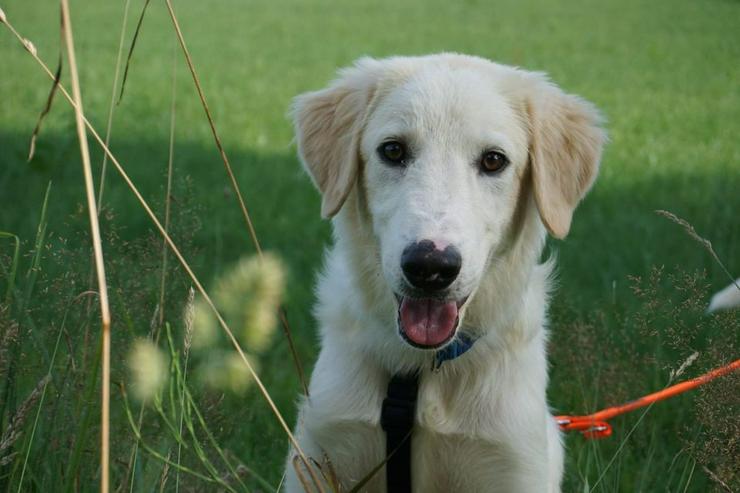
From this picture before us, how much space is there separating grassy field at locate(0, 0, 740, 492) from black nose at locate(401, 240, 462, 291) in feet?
1.72

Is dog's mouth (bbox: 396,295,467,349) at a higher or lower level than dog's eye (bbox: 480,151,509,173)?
lower

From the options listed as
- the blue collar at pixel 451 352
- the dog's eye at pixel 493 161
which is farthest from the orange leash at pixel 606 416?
the dog's eye at pixel 493 161

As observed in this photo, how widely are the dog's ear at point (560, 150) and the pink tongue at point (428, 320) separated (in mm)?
489

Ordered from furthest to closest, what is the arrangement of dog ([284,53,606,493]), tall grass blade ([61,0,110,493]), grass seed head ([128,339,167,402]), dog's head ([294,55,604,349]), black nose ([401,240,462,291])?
dog ([284,53,606,493]) < dog's head ([294,55,604,349]) < black nose ([401,240,462,291]) < grass seed head ([128,339,167,402]) < tall grass blade ([61,0,110,493])

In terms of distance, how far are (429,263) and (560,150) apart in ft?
2.84

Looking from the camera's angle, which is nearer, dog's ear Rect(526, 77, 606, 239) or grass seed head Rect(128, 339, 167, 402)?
grass seed head Rect(128, 339, 167, 402)

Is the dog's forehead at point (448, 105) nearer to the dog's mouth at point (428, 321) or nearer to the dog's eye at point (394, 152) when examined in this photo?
the dog's eye at point (394, 152)

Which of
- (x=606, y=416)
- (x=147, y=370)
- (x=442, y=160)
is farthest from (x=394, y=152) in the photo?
(x=147, y=370)

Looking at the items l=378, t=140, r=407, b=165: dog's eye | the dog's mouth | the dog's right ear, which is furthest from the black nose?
the dog's right ear

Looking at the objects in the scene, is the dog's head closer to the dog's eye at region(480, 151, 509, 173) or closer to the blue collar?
the dog's eye at region(480, 151, 509, 173)

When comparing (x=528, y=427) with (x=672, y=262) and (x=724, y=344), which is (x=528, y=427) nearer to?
(x=724, y=344)

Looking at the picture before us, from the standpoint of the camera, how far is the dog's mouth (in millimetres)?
2762

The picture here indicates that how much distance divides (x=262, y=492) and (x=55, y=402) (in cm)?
115

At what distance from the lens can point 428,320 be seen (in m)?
2.78
